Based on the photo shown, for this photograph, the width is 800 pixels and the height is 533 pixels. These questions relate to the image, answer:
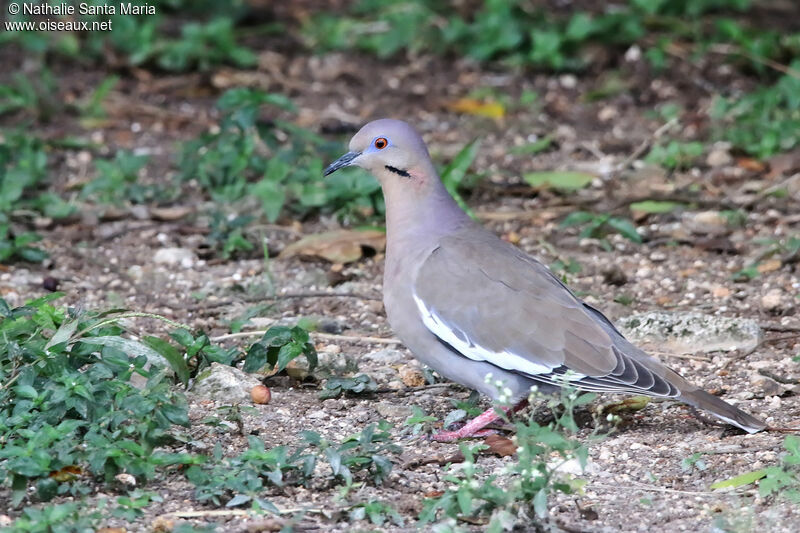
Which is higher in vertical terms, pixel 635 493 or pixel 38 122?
pixel 38 122

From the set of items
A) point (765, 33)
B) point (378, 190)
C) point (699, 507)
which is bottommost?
point (699, 507)

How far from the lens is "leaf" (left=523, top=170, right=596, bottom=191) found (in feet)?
22.1

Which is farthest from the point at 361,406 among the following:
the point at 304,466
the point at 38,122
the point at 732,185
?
the point at 38,122

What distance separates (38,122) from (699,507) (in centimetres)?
536

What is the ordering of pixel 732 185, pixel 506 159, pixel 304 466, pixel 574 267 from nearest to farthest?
1. pixel 304 466
2. pixel 574 267
3. pixel 732 185
4. pixel 506 159

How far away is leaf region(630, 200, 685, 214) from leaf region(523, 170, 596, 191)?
0.42 m

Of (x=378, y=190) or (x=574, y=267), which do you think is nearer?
(x=574, y=267)

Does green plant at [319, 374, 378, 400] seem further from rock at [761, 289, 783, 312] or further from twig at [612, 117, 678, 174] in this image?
twig at [612, 117, 678, 174]

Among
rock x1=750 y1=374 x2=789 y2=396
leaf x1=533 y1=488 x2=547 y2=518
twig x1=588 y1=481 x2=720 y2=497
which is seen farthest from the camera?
rock x1=750 y1=374 x2=789 y2=396

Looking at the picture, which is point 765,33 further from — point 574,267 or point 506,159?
point 574,267

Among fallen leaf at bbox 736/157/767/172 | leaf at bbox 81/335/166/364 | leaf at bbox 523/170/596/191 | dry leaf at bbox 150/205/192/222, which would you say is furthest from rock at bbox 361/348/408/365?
fallen leaf at bbox 736/157/767/172

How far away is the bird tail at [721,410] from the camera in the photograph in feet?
12.9

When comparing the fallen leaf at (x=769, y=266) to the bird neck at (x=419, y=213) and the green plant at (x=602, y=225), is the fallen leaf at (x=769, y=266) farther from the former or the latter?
the bird neck at (x=419, y=213)

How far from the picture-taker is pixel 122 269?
19.2ft
